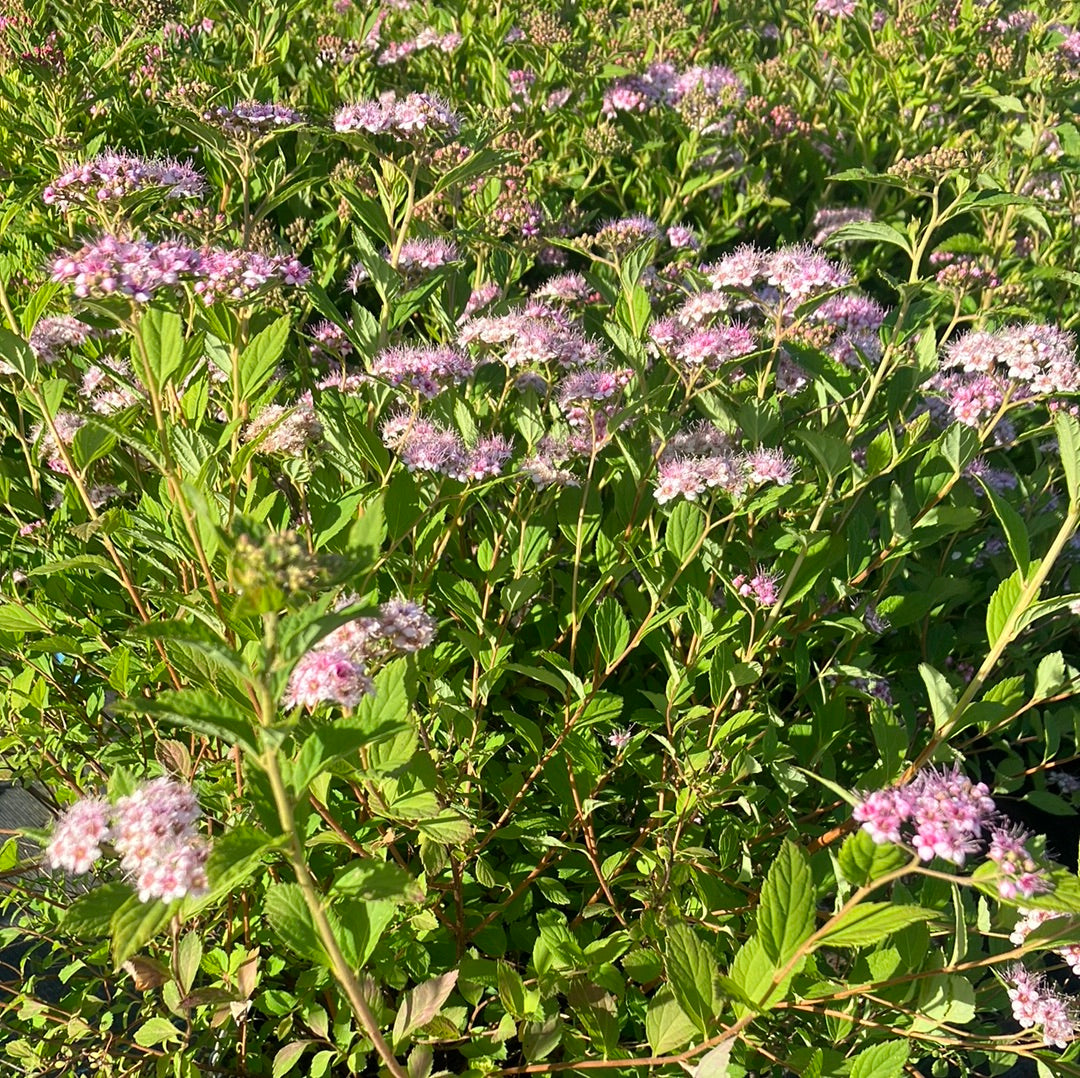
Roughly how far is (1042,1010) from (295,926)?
107 cm

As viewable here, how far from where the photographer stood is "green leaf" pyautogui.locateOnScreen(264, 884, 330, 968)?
0.99 m

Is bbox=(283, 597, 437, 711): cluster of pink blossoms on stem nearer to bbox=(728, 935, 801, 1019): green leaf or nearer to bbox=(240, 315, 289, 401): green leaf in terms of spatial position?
bbox=(240, 315, 289, 401): green leaf

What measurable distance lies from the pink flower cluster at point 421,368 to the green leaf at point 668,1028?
107 centimetres

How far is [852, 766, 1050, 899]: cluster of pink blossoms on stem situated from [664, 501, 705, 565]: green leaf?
1.80 ft

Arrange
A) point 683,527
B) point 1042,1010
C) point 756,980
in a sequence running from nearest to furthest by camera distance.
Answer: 1. point 756,980
2. point 1042,1010
3. point 683,527

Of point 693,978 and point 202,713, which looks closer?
point 202,713

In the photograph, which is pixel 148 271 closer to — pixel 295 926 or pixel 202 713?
pixel 202 713

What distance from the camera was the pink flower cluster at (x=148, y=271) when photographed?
1245 mm

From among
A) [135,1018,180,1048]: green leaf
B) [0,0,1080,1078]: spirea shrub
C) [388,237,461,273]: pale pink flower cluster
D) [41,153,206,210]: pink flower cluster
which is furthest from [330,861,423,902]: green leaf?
[388,237,461,273]: pale pink flower cluster

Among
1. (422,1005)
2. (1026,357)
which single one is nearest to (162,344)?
(422,1005)

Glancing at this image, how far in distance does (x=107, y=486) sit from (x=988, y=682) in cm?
210

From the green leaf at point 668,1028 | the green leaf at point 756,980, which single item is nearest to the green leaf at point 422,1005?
the green leaf at point 668,1028

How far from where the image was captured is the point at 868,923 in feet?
3.17

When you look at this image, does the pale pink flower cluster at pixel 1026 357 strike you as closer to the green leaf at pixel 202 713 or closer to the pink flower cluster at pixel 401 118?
the pink flower cluster at pixel 401 118
